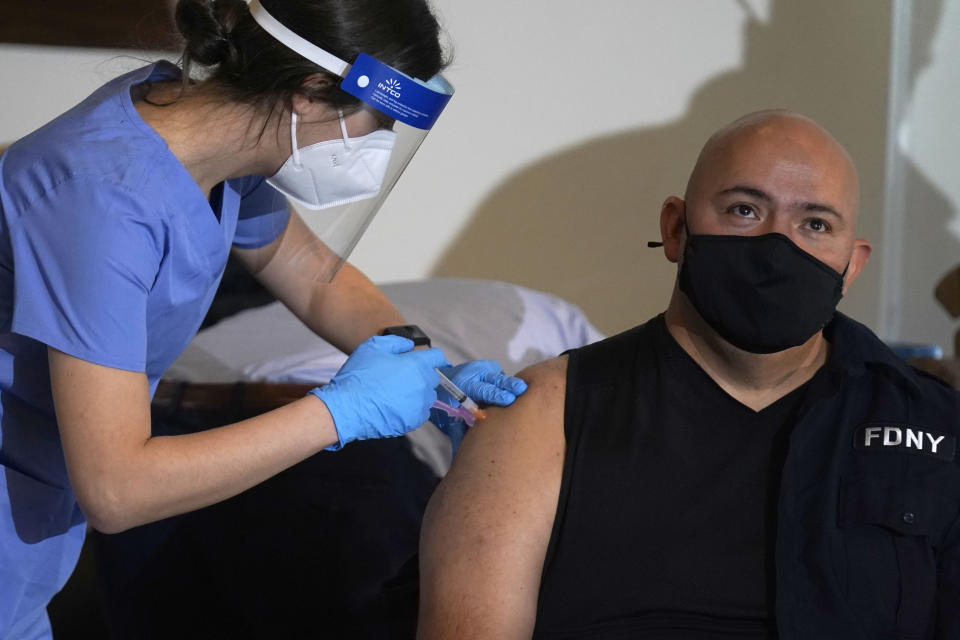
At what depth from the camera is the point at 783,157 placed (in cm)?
154

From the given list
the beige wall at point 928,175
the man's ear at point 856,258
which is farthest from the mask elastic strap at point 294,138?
the beige wall at point 928,175

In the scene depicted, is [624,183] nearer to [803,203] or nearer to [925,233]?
[925,233]

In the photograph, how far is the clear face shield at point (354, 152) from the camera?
1.31 meters

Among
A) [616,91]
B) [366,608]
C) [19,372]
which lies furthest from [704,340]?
[616,91]

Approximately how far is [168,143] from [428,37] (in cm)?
37

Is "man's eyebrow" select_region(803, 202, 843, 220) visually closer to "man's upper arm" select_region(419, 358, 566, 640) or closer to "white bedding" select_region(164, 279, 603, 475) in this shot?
"man's upper arm" select_region(419, 358, 566, 640)

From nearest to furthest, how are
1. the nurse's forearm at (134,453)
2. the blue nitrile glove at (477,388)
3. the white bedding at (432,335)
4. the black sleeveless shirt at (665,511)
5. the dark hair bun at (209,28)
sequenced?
1. the nurse's forearm at (134,453)
2. the dark hair bun at (209,28)
3. the black sleeveless shirt at (665,511)
4. the blue nitrile glove at (477,388)
5. the white bedding at (432,335)

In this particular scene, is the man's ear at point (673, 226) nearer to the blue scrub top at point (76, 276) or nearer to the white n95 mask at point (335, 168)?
the white n95 mask at point (335, 168)

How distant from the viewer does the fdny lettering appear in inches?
58.4

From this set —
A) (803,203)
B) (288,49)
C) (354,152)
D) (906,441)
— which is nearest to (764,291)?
(803,203)

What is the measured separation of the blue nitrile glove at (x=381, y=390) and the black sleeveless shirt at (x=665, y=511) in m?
0.22

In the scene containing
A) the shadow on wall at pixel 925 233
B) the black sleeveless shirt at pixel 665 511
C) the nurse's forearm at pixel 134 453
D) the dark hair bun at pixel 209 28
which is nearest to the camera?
the nurse's forearm at pixel 134 453

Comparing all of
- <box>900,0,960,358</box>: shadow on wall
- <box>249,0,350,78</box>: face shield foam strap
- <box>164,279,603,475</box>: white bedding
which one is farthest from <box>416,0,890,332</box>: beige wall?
<box>249,0,350,78</box>: face shield foam strap

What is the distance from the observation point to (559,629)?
4.73 ft
